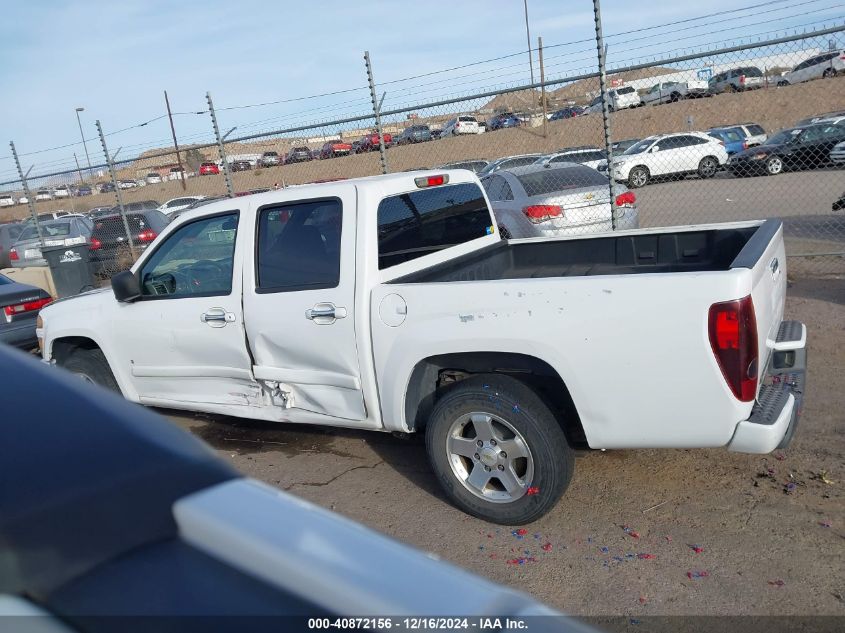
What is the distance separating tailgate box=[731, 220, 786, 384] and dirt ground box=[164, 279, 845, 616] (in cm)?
78

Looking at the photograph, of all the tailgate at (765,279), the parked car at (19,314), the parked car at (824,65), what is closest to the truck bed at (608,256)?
the tailgate at (765,279)

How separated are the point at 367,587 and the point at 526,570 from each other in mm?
2521

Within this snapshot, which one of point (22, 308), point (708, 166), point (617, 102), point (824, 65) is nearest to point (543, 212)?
point (824, 65)

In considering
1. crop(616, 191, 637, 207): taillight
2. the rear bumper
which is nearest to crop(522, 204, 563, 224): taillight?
crop(616, 191, 637, 207): taillight

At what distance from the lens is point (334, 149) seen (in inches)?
656

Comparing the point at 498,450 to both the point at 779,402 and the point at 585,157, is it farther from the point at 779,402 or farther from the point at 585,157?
the point at 585,157

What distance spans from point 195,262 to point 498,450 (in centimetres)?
257

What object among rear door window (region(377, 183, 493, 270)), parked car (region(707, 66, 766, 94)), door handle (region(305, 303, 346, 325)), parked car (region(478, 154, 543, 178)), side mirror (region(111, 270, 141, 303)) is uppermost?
parked car (region(707, 66, 766, 94))

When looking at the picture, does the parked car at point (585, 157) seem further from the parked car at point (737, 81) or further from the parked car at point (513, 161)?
the parked car at point (737, 81)

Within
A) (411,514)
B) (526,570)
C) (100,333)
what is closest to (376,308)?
(411,514)

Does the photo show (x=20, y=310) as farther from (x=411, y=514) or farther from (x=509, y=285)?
(x=509, y=285)

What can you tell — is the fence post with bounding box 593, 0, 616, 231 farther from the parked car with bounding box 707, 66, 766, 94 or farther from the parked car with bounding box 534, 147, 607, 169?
the parked car with bounding box 534, 147, 607, 169

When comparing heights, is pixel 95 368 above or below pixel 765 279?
below

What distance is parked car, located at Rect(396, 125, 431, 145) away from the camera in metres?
12.6
